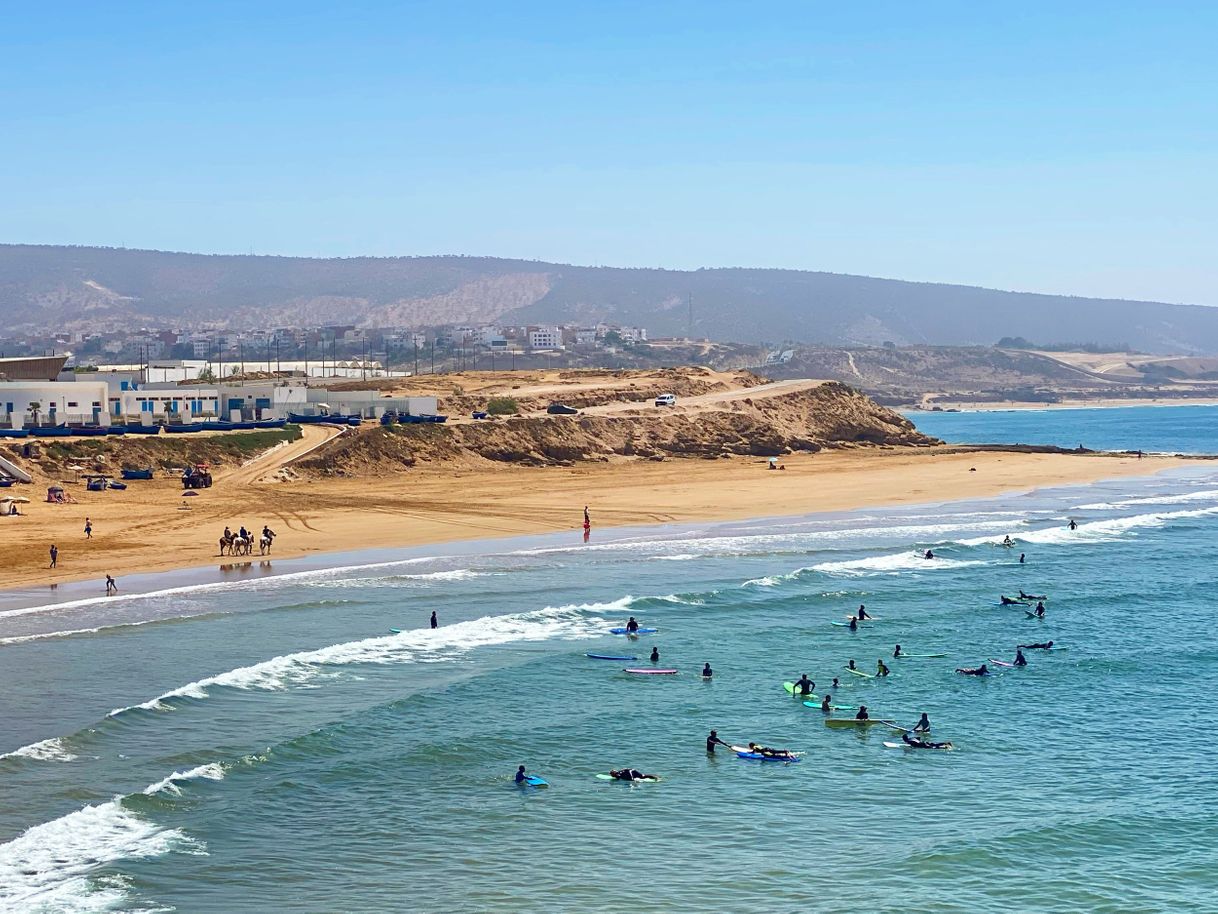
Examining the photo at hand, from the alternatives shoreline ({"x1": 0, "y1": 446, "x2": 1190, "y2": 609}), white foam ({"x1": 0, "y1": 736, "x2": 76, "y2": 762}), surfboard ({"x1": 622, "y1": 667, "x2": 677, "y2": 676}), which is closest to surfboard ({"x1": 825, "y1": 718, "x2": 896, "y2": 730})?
surfboard ({"x1": 622, "y1": 667, "x2": 677, "y2": 676})

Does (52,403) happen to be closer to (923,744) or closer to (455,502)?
(455,502)

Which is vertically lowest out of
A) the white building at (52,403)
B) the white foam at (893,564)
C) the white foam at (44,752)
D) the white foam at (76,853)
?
the white foam at (76,853)

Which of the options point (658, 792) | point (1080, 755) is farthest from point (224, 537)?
point (1080, 755)

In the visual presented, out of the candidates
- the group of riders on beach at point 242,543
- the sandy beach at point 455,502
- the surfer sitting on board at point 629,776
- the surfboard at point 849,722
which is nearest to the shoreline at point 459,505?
the sandy beach at point 455,502

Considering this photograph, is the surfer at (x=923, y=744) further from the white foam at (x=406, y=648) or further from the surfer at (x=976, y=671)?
the white foam at (x=406, y=648)

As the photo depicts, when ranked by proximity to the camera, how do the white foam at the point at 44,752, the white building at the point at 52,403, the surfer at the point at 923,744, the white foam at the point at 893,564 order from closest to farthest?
the white foam at the point at 44,752 → the surfer at the point at 923,744 → the white foam at the point at 893,564 → the white building at the point at 52,403

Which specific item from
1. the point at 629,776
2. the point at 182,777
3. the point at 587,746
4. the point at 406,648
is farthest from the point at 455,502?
the point at 629,776

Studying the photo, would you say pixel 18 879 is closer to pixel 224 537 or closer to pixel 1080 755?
pixel 1080 755

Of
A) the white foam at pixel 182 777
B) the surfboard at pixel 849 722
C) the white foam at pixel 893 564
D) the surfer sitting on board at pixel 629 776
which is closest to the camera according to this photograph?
the white foam at pixel 182 777
